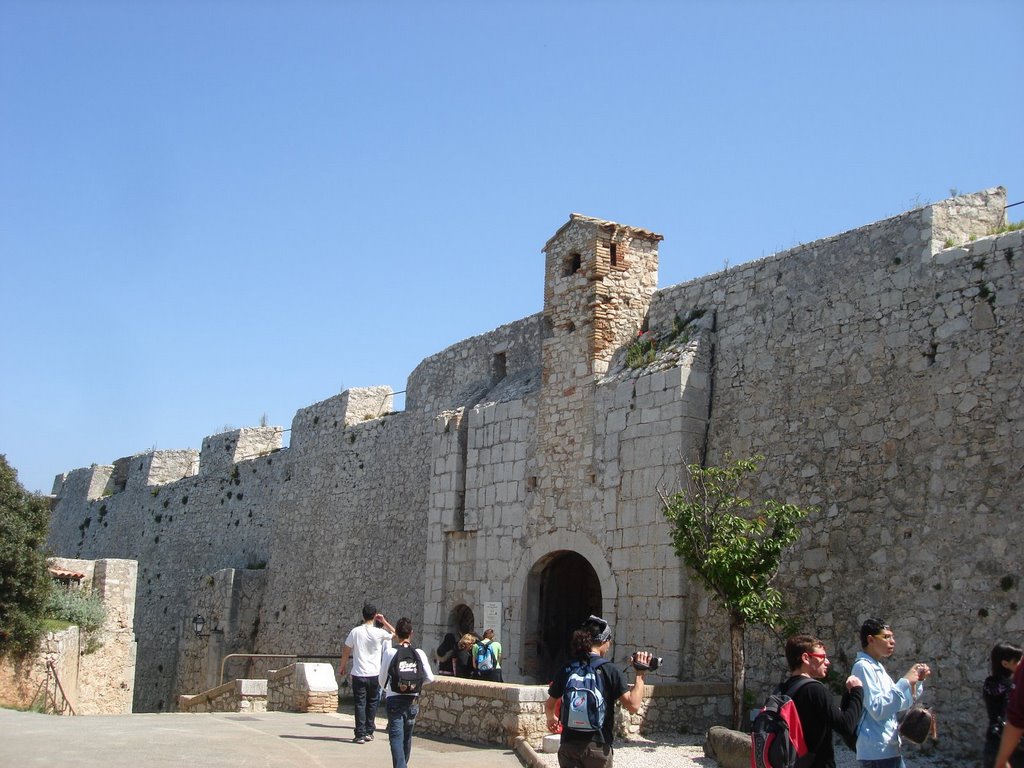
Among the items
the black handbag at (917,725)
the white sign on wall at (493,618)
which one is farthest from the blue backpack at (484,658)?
the black handbag at (917,725)

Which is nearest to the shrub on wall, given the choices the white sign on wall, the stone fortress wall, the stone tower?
the stone fortress wall

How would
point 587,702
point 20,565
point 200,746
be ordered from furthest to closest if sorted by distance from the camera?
1. point 20,565
2. point 200,746
3. point 587,702

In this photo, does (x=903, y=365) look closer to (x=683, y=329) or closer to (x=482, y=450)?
(x=683, y=329)

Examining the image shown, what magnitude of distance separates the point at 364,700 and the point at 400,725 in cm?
254

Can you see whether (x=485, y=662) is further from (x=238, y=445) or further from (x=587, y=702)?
(x=238, y=445)

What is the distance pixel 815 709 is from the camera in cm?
567

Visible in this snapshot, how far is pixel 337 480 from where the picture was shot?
22.4m

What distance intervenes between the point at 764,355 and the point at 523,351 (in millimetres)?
5539

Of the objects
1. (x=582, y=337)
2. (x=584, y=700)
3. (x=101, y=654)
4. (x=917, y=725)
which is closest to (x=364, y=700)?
(x=584, y=700)

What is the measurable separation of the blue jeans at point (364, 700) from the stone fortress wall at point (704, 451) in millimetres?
3654

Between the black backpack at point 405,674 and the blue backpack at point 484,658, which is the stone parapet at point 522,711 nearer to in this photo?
the blue backpack at point 484,658

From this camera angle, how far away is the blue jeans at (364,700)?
11.2 metres

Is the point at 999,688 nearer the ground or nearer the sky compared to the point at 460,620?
nearer the sky

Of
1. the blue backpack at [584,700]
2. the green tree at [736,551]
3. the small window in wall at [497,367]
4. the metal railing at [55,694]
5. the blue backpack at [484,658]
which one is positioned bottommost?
the metal railing at [55,694]
